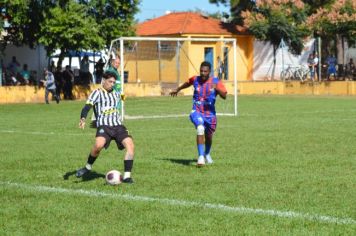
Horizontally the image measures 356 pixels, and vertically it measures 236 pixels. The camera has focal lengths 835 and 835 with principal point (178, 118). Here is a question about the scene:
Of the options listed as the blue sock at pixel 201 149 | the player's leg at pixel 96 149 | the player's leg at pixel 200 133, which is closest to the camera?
the player's leg at pixel 96 149

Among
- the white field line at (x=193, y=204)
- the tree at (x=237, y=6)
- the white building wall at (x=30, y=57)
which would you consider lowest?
the white field line at (x=193, y=204)

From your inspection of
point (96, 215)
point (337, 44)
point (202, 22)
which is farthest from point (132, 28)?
point (96, 215)

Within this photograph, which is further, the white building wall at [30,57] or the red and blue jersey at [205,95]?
the white building wall at [30,57]

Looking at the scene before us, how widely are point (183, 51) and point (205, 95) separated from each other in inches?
961

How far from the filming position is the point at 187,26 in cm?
5334

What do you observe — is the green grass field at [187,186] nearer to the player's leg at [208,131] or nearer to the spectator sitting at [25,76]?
the player's leg at [208,131]

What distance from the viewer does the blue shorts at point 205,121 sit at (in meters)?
13.9

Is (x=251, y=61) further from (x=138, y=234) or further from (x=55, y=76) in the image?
(x=138, y=234)

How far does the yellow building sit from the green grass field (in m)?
13.1

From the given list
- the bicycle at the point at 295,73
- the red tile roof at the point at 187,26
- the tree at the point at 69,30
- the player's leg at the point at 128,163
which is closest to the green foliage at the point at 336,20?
the bicycle at the point at 295,73

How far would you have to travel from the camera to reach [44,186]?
11.2m

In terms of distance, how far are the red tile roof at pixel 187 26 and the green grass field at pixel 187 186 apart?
3229 cm

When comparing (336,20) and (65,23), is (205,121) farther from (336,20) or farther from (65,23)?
(336,20)

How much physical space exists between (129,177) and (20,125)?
14128 millimetres
